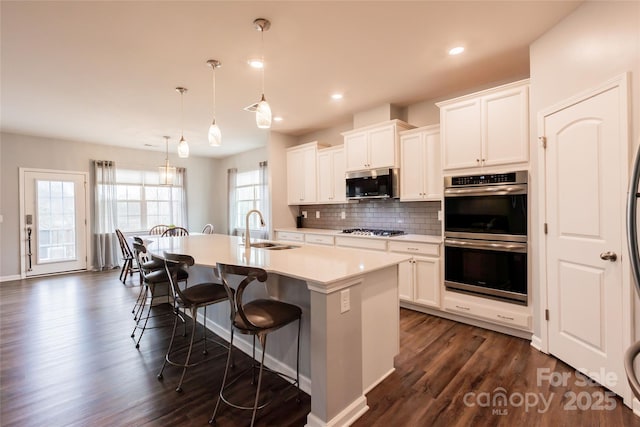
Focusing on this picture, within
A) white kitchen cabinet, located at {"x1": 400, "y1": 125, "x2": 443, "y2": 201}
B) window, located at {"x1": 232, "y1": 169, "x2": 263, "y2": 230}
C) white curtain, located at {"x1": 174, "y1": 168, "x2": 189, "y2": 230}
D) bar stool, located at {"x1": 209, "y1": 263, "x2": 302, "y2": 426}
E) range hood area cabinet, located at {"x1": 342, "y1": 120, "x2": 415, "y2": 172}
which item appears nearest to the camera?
bar stool, located at {"x1": 209, "y1": 263, "x2": 302, "y2": 426}

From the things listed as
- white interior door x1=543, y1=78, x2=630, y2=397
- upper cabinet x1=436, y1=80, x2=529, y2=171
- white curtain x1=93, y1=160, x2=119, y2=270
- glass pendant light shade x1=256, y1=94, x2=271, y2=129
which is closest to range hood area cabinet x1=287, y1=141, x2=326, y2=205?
upper cabinet x1=436, y1=80, x2=529, y2=171

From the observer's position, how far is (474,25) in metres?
2.35

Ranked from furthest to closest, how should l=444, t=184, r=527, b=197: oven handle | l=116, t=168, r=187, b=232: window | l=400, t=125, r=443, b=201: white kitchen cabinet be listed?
1. l=116, t=168, r=187, b=232: window
2. l=400, t=125, r=443, b=201: white kitchen cabinet
3. l=444, t=184, r=527, b=197: oven handle

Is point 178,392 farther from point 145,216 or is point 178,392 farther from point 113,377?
point 145,216

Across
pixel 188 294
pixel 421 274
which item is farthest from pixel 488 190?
pixel 188 294

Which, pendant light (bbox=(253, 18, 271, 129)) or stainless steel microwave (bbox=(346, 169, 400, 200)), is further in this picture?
stainless steel microwave (bbox=(346, 169, 400, 200))

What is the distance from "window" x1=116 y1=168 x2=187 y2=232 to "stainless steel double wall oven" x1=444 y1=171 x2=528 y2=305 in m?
6.37

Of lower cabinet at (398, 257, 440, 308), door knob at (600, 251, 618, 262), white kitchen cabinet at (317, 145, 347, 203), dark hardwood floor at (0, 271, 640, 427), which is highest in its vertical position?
white kitchen cabinet at (317, 145, 347, 203)

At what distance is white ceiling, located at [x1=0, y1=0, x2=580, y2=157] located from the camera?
7.07ft

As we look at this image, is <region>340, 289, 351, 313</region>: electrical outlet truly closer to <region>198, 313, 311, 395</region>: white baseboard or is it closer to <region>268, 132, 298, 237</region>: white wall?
<region>198, 313, 311, 395</region>: white baseboard

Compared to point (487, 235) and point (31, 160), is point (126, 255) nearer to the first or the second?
point (31, 160)

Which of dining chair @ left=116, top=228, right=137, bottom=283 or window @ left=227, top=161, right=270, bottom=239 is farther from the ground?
window @ left=227, top=161, right=270, bottom=239

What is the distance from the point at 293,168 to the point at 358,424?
435cm

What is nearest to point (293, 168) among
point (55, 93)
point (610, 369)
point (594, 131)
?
point (55, 93)
